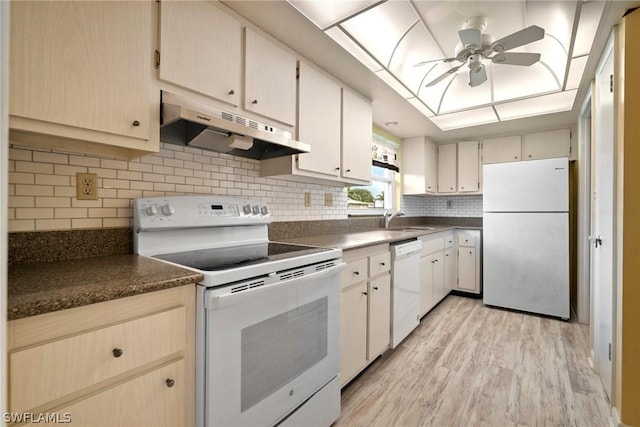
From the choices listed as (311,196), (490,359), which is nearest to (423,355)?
(490,359)

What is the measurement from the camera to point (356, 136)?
2.46 m

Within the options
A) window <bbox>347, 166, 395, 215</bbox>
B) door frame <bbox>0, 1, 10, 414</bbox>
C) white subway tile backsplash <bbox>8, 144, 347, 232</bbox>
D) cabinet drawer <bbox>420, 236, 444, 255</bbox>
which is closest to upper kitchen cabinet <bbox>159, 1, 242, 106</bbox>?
white subway tile backsplash <bbox>8, 144, 347, 232</bbox>

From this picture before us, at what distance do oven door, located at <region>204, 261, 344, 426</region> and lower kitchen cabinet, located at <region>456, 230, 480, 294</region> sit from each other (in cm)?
295

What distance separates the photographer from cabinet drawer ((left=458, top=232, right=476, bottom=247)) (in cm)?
381

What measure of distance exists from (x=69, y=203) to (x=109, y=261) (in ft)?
1.07

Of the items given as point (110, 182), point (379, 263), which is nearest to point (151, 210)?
point (110, 182)

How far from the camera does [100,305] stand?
776 millimetres

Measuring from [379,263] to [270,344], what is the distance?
1.10m

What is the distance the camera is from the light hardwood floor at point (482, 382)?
5.31ft

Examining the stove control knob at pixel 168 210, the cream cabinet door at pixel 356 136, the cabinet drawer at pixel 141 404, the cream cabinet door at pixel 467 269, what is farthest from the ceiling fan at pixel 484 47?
the cream cabinet door at pixel 467 269

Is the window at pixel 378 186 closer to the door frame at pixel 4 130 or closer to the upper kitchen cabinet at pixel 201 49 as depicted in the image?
the upper kitchen cabinet at pixel 201 49

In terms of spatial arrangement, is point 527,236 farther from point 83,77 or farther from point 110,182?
point 83,77

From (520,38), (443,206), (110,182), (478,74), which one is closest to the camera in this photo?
(110,182)

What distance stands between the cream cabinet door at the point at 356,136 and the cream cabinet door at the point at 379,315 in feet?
2.95
